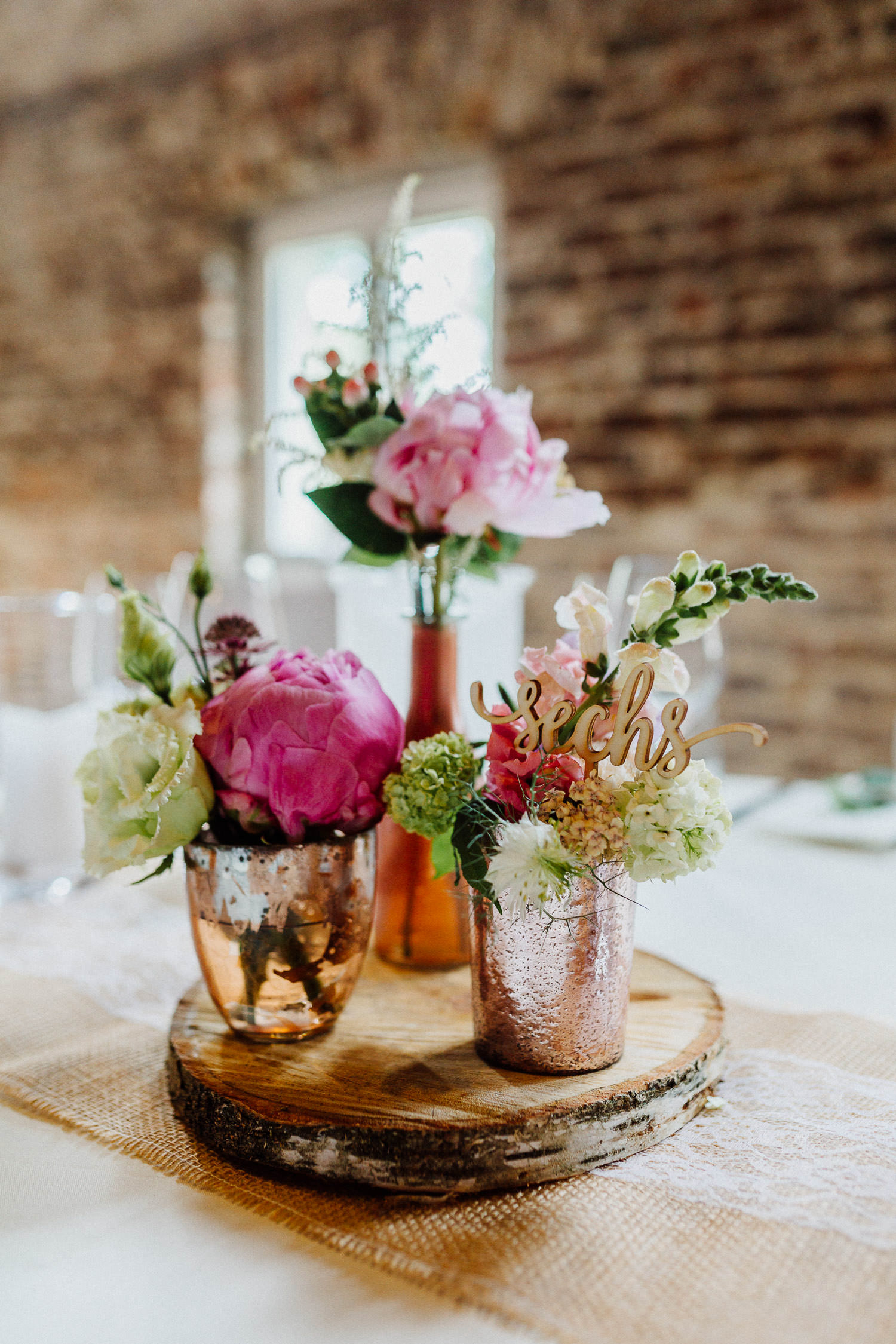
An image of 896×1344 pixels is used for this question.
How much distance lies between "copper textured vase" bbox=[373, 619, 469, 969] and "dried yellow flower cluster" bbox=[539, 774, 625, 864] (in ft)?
0.82

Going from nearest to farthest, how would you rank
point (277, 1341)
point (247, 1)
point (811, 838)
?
1. point (277, 1341)
2. point (811, 838)
3. point (247, 1)

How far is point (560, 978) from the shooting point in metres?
0.56

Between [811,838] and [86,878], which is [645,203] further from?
[86,878]

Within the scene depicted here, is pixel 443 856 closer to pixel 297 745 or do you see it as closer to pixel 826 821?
pixel 297 745

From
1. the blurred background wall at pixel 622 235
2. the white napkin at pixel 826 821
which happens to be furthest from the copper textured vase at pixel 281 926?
the blurred background wall at pixel 622 235

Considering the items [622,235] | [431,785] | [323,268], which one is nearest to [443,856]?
[431,785]

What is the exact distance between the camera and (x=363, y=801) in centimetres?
61

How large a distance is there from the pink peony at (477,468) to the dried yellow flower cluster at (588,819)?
204 mm

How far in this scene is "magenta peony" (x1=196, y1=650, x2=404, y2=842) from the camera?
58 centimetres

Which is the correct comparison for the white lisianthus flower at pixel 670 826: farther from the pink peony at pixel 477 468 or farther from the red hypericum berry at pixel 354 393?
the red hypericum berry at pixel 354 393

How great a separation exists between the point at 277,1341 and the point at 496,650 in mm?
681

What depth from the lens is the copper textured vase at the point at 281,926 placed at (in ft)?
1.96

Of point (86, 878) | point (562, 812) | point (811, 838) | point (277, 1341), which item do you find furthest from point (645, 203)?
point (277, 1341)

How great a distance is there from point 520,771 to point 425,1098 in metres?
0.18
